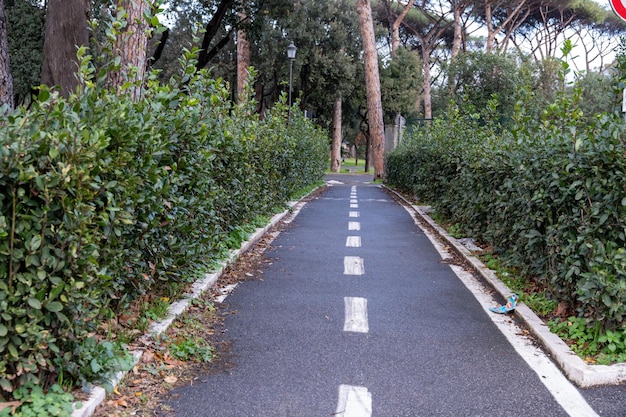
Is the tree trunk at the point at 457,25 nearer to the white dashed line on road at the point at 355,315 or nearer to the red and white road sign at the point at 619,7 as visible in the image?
the white dashed line on road at the point at 355,315

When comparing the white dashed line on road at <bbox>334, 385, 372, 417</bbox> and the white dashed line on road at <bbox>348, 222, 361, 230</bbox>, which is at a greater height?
the white dashed line on road at <bbox>348, 222, 361, 230</bbox>

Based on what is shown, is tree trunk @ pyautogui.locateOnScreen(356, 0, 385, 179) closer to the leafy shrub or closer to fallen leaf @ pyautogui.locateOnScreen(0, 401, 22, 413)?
the leafy shrub

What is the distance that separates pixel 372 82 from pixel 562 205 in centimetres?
2323

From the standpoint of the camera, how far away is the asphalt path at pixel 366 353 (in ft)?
11.6

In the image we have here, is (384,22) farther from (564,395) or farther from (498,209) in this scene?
(564,395)

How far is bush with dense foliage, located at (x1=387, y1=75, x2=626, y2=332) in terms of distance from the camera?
4254 millimetres

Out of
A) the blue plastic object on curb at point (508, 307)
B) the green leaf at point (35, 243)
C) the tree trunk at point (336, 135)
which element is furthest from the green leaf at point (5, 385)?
the tree trunk at point (336, 135)

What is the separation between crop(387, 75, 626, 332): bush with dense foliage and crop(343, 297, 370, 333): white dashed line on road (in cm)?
169

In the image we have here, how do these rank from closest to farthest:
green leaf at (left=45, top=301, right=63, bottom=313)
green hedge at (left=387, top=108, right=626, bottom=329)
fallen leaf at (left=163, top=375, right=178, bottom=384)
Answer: green leaf at (left=45, top=301, right=63, bottom=313) → fallen leaf at (left=163, top=375, right=178, bottom=384) → green hedge at (left=387, top=108, right=626, bottom=329)

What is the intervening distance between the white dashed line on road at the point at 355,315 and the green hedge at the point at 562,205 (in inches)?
66.7

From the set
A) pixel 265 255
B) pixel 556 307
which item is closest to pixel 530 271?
pixel 556 307

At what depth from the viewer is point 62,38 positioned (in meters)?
10.8

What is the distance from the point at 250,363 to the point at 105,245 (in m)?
1.35

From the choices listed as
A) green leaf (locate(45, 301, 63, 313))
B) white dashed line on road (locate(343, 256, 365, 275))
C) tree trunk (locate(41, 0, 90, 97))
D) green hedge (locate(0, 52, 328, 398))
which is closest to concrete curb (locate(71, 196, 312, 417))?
green hedge (locate(0, 52, 328, 398))
